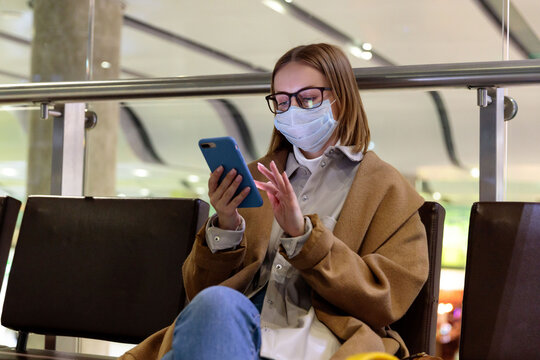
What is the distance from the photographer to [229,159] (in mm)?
1880

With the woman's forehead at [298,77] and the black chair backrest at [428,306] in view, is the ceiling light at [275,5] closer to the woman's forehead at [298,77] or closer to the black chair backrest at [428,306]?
the woman's forehead at [298,77]

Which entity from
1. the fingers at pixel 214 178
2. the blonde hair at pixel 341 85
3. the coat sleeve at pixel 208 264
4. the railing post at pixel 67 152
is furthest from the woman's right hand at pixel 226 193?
the railing post at pixel 67 152

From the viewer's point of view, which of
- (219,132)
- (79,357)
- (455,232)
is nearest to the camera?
(79,357)

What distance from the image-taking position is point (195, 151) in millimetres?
3416

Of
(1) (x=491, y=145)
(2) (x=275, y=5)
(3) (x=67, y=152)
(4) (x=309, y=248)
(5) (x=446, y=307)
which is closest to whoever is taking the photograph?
(4) (x=309, y=248)

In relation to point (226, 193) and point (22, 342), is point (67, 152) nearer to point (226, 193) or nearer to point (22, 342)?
point (22, 342)

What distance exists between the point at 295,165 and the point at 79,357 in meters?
0.96

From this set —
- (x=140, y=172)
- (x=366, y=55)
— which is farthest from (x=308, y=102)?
(x=140, y=172)

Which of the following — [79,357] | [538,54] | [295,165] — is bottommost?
[79,357]

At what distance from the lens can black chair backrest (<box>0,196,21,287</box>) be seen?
9.26 feet

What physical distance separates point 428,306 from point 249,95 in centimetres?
102

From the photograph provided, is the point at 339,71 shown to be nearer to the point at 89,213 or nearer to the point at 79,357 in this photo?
the point at 89,213

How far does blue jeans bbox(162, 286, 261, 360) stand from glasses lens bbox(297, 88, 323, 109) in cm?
68

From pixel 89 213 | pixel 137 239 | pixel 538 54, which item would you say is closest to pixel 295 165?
pixel 137 239
